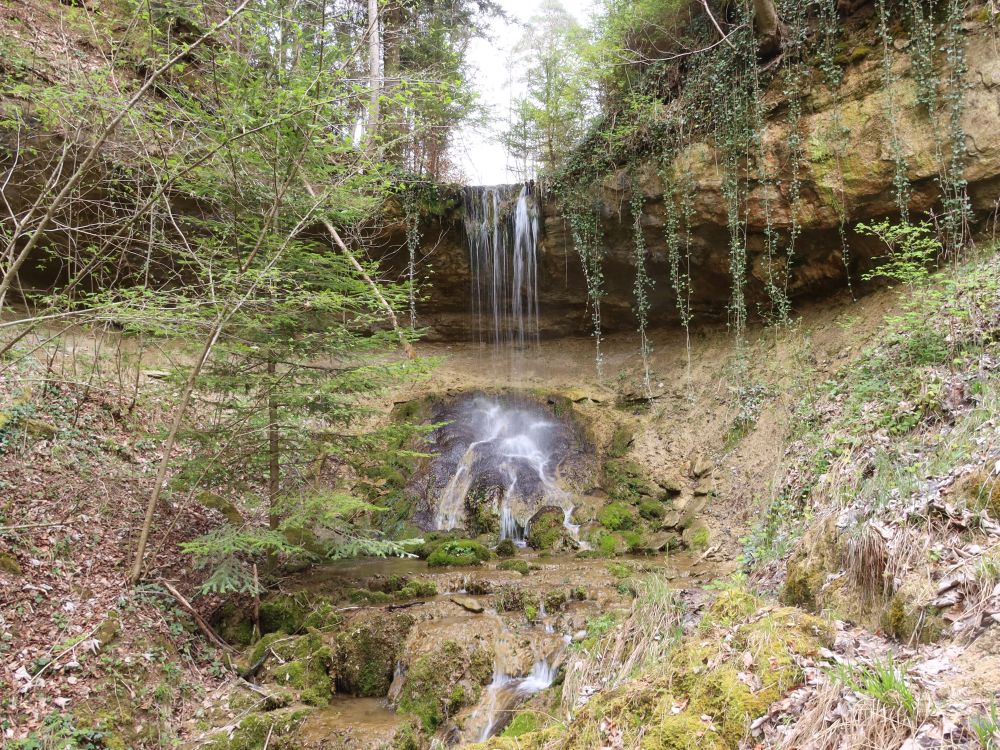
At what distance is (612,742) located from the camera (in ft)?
8.63

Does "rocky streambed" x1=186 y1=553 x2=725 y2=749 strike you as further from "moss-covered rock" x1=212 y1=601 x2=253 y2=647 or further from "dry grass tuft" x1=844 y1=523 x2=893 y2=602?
"dry grass tuft" x1=844 y1=523 x2=893 y2=602

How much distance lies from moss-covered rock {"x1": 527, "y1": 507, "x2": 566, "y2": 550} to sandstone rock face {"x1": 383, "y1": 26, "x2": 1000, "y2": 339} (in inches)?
232

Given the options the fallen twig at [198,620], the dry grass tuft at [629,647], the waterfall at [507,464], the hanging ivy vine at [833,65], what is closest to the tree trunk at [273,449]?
the fallen twig at [198,620]

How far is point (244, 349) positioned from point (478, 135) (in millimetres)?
9052

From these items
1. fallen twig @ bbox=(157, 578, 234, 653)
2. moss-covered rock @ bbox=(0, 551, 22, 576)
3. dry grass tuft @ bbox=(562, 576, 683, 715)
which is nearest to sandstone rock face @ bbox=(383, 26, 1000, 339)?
dry grass tuft @ bbox=(562, 576, 683, 715)

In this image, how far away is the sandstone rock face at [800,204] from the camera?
7938 mm

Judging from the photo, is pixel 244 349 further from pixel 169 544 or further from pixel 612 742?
pixel 612 742

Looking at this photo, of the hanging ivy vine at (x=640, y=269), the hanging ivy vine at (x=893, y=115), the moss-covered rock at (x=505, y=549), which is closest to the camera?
the hanging ivy vine at (x=893, y=115)

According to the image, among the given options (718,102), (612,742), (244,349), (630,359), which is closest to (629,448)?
(630,359)

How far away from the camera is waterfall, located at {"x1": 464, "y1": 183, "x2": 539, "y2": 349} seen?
40.9 feet

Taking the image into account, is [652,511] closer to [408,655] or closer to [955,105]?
[408,655]

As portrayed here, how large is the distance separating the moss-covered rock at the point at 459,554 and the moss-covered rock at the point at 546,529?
0.97m

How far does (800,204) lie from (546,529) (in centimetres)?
713

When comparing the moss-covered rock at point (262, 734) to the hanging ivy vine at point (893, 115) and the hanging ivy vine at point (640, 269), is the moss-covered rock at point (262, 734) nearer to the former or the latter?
the hanging ivy vine at point (640, 269)
